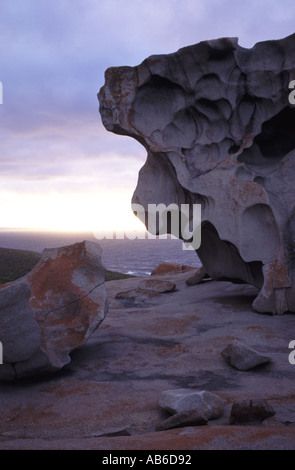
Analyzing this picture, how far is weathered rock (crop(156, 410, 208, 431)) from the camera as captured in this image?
3422mm

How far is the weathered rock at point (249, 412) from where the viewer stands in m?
3.39

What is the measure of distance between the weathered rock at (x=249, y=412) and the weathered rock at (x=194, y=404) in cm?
21

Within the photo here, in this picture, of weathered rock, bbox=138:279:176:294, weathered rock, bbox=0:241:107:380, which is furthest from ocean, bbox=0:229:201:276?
weathered rock, bbox=0:241:107:380

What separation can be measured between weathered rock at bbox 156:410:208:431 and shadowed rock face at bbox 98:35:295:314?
14.9 ft

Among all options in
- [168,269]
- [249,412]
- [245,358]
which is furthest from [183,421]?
[168,269]

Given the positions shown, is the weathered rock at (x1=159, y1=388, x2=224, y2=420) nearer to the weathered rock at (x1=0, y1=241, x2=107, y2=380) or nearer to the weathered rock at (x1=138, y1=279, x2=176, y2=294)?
the weathered rock at (x1=0, y1=241, x2=107, y2=380)

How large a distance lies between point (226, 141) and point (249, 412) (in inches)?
247

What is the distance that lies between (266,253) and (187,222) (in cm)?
164

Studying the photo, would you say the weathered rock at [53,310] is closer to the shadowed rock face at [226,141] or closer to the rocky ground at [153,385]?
the rocky ground at [153,385]

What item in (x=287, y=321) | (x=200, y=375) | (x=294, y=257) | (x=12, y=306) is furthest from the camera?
(x=294, y=257)

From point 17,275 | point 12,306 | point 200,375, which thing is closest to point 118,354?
point 200,375

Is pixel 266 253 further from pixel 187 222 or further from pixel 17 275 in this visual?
pixel 17 275

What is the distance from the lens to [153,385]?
4680mm

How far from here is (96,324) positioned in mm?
5852
